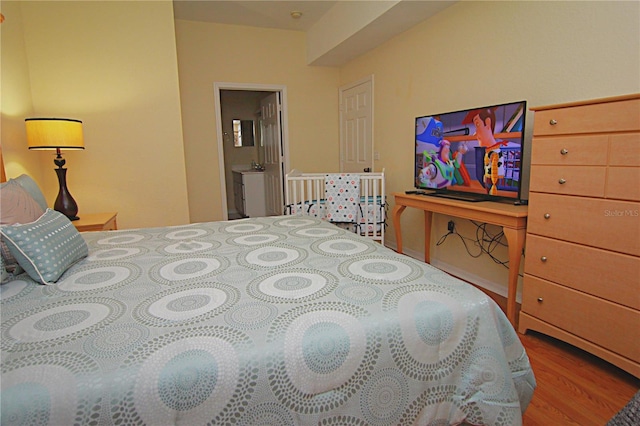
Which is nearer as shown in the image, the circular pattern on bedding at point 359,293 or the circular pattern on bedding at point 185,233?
the circular pattern on bedding at point 359,293

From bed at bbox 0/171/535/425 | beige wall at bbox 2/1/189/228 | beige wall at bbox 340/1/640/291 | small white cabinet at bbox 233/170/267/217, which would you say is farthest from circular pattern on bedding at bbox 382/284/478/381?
small white cabinet at bbox 233/170/267/217

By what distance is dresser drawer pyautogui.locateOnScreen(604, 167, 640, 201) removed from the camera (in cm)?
163

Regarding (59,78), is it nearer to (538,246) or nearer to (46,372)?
(46,372)

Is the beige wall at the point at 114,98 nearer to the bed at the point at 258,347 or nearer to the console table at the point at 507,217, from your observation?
the bed at the point at 258,347

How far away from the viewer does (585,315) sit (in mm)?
1867

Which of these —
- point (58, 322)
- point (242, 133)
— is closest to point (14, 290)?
point (58, 322)

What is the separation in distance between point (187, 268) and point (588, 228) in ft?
6.48

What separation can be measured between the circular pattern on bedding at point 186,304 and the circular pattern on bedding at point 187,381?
0.11 metres

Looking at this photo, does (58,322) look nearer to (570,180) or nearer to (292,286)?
A: (292,286)

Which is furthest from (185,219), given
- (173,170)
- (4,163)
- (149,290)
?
(149,290)

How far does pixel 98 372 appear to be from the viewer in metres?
0.81

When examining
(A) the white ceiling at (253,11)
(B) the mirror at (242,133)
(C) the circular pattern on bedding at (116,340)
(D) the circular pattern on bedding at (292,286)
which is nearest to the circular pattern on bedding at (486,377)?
(D) the circular pattern on bedding at (292,286)

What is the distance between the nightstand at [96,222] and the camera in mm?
2776

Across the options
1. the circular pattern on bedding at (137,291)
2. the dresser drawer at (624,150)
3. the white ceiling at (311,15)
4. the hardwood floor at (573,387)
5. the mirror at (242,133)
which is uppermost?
the white ceiling at (311,15)
